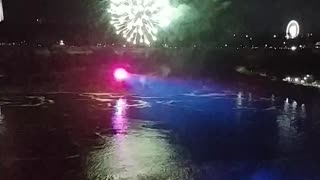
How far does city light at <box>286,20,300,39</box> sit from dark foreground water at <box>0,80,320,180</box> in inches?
1045

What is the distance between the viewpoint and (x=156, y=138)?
9766mm

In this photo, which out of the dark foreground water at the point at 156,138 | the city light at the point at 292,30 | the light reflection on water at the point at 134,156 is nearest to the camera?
the light reflection on water at the point at 134,156

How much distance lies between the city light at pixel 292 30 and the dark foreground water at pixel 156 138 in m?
26.5

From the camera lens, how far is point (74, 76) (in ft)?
79.6

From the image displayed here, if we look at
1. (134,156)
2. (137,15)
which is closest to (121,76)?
(137,15)

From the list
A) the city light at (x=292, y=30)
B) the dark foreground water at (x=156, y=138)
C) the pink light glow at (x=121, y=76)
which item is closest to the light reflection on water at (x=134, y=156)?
the dark foreground water at (x=156, y=138)

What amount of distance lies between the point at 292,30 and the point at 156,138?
3450 cm

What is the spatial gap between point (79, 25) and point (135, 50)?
532 inches

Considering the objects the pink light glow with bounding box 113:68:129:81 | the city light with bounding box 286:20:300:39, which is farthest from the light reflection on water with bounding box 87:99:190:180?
→ the city light with bounding box 286:20:300:39

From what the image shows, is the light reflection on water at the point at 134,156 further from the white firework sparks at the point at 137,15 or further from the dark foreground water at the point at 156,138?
the white firework sparks at the point at 137,15

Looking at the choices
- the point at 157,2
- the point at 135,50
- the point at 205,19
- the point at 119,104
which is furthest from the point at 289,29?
the point at 119,104

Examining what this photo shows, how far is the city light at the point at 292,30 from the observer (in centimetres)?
4091

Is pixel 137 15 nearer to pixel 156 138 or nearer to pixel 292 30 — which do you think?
pixel 292 30

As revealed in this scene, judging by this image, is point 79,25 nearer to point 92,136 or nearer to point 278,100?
point 278,100
